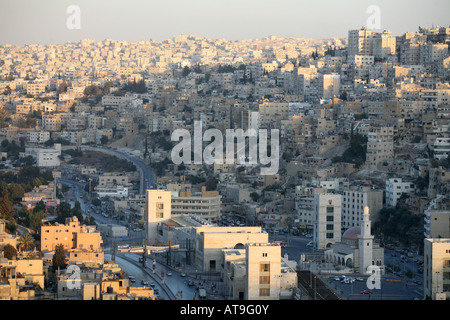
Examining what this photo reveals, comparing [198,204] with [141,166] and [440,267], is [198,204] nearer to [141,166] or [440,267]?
[440,267]

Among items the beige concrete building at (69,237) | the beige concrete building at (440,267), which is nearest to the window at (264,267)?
the beige concrete building at (440,267)

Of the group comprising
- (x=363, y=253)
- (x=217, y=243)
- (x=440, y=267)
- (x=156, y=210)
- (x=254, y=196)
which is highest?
(x=440, y=267)

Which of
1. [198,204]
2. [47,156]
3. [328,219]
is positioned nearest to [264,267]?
[328,219]

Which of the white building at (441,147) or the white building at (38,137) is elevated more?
the white building at (441,147)

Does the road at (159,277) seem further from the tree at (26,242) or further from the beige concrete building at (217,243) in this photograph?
the tree at (26,242)
